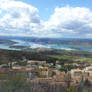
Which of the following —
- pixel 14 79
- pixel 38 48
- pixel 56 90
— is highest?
pixel 38 48

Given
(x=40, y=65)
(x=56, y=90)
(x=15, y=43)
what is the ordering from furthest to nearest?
(x=15, y=43) → (x=40, y=65) → (x=56, y=90)

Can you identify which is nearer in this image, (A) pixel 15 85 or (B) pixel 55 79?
(A) pixel 15 85

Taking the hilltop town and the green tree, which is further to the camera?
the hilltop town

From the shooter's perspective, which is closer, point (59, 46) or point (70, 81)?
point (70, 81)

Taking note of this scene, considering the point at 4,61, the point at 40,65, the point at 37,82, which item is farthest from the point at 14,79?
the point at 40,65

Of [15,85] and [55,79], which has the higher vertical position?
[15,85]

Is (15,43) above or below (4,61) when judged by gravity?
above

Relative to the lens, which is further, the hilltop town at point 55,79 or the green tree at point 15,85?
the hilltop town at point 55,79

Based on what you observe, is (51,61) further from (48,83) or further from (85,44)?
(48,83)

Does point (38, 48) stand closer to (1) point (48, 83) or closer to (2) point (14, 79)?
(1) point (48, 83)

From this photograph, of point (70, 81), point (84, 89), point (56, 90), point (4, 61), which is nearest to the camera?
point (84, 89)
